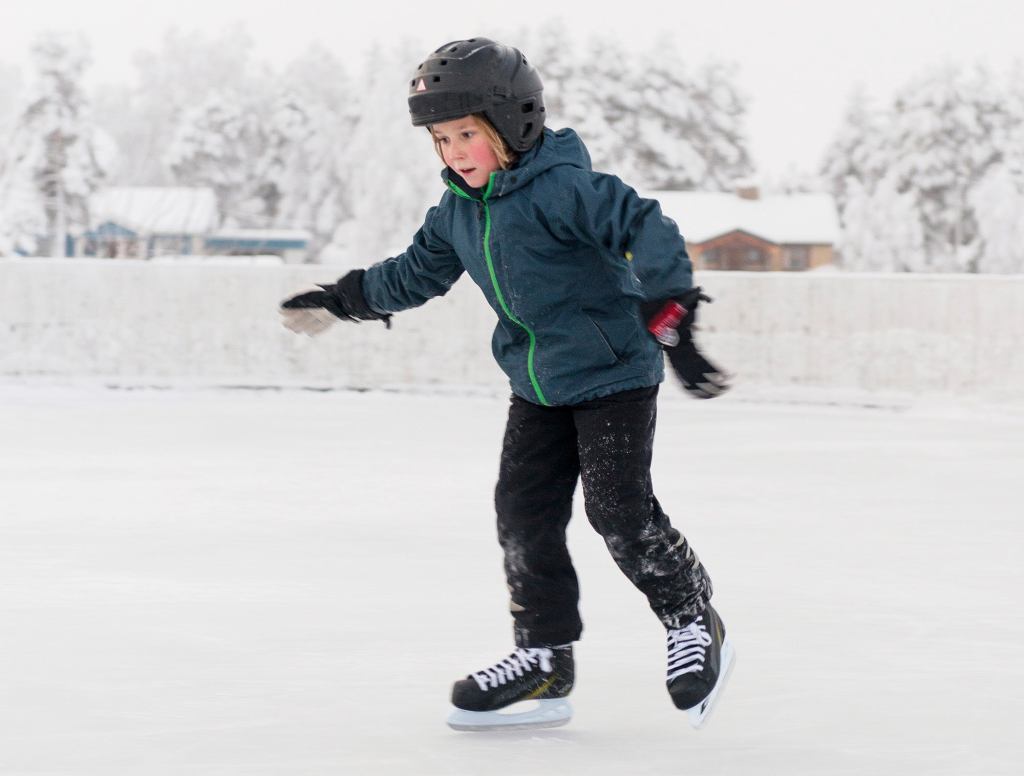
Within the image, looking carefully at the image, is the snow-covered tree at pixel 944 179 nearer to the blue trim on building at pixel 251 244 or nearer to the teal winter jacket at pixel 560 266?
the blue trim on building at pixel 251 244

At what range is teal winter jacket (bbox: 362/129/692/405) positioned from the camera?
119 inches

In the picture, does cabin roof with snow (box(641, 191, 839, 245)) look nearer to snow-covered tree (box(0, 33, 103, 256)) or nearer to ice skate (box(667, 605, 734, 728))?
snow-covered tree (box(0, 33, 103, 256))

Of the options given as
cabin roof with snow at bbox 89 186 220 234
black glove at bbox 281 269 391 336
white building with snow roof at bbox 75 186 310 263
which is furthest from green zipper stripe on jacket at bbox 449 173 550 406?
cabin roof with snow at bbox 89 186 220 234

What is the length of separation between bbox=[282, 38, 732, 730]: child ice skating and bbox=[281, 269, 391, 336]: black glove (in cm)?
16

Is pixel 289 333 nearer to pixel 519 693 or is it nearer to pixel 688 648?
pixel 519 693

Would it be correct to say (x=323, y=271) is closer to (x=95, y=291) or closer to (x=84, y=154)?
(x=95, y=291)

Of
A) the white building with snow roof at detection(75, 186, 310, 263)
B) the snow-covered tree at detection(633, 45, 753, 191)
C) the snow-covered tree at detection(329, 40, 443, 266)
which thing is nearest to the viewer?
the snow-covered tree at detection(633, 45, 753, 191)

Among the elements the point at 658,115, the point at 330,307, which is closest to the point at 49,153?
the point at 658,115

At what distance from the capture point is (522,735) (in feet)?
10.7

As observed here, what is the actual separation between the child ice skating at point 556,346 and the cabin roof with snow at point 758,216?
56255 mm

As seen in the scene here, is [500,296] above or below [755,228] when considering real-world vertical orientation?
above

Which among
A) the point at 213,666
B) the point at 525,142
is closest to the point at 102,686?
the point at 213,666

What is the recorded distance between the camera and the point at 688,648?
3.24m

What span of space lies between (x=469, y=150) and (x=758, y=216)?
2450 inches
